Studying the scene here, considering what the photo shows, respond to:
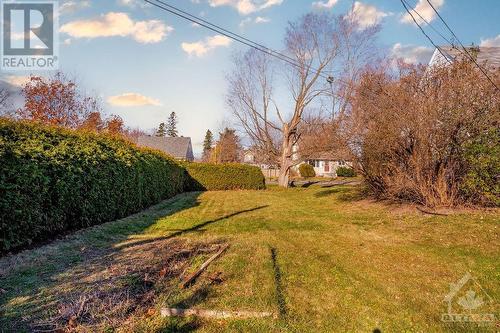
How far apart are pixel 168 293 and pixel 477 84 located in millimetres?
9132

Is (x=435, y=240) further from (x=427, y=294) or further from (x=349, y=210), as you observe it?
(x=349, y=210)

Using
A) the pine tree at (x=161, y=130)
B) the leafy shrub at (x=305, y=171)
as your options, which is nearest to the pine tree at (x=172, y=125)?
the pine tree at (x=161, y=130)

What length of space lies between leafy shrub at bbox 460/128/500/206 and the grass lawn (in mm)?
1169

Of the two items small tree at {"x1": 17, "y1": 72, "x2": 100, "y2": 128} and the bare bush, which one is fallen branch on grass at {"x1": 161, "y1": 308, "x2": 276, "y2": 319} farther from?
small tree at {"x1": 17, "y1": 72, "x2": 100, "y2": 128}

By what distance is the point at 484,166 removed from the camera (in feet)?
26.2

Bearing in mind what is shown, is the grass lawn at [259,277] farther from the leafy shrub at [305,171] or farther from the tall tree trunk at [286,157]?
the leafy shrub at [305,171]

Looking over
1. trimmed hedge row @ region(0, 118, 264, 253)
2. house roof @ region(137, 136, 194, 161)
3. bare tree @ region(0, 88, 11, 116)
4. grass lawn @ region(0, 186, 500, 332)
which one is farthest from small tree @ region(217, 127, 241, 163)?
grass lawn @ region(0, 186, 500, 332)

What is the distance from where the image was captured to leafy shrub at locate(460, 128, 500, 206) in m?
7.93

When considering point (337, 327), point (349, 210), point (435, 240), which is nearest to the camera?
point (337, 327)

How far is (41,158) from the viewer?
5.71 metres

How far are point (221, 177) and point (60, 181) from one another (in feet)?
56.6

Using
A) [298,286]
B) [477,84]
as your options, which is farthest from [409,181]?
[298,286]

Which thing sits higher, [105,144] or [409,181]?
[105,144]

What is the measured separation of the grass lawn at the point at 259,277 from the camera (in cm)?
300
